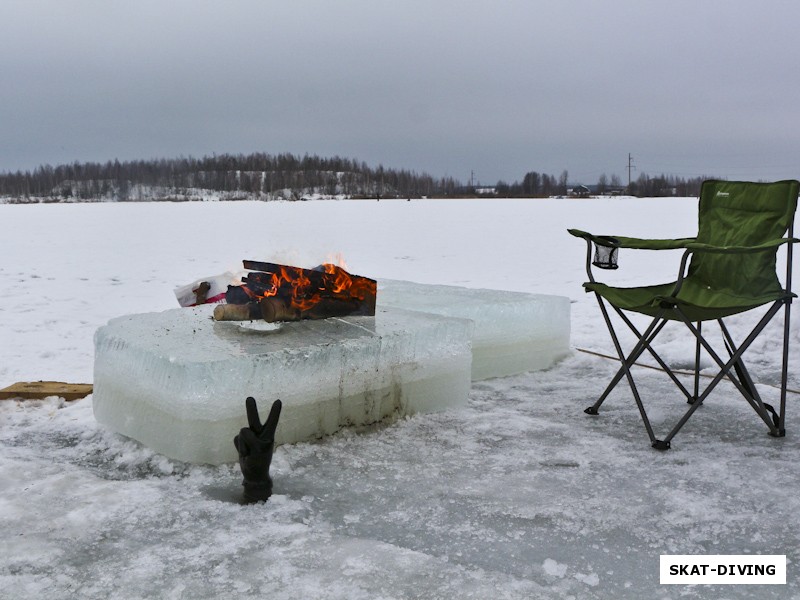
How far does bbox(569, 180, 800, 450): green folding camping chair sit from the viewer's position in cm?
287

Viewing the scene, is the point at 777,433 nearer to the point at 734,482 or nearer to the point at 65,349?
the point at 734,482

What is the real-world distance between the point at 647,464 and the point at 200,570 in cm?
162

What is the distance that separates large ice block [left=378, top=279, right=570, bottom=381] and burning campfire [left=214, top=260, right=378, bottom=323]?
52 cm

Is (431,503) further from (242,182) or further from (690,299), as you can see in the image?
(242,182)

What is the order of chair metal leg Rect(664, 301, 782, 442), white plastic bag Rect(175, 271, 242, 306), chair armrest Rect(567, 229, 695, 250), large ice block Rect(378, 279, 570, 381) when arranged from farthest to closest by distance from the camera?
white plastic bag Rect(175, 271, 242, 306)
large ice block Rect(378, 279, 570, 381)
chair armrest Rect(567, 229, 695, 250)
chair metal leg Rect(664, 301, 782, 442)

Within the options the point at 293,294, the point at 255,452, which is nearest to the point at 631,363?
the point at 293,294

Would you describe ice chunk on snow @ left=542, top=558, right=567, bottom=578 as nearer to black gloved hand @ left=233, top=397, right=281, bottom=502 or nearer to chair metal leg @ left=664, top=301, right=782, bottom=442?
black gloved hand @ left=233, top=397, right=281, bottom=502

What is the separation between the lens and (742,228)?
3.35 m

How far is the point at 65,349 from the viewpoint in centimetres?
478

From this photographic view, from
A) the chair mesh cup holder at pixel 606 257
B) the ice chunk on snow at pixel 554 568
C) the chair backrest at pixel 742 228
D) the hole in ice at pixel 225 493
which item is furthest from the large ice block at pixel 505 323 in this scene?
the ice chunk on snow at pixel 554 568

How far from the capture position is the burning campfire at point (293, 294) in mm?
3234

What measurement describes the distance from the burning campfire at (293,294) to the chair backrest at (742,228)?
1.57 m

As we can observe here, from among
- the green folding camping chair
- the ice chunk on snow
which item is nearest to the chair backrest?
the green folding camping chair

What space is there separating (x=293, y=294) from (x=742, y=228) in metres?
2.02
